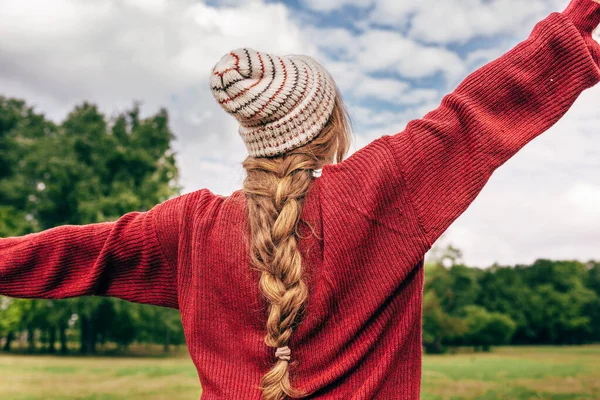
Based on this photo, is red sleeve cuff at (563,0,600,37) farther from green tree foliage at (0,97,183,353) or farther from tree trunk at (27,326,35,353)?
tree trunk at (27,326,35,353)

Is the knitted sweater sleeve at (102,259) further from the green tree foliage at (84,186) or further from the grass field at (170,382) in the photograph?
the green tree foliage at (84,186)

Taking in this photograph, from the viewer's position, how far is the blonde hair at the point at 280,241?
46.6 inches

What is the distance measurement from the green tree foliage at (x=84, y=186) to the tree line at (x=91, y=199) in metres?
0.04

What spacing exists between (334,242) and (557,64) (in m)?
0.68

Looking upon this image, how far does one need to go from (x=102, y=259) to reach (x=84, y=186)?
884 inches

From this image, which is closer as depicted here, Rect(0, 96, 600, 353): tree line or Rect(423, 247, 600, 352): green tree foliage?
Rect(0, 96, 600, 353): tree line

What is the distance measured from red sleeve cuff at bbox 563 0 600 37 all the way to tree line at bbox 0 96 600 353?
20.6 meters

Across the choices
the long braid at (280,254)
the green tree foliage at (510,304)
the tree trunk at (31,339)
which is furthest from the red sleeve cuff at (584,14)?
the green tree foliage at (510,304)

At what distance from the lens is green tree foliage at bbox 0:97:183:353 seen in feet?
71.4

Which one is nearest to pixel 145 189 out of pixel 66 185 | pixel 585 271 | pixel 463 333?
pixel 66 185

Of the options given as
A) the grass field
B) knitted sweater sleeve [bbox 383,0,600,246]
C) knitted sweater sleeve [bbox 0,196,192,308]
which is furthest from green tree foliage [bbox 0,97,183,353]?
knitted sweater sleeve [bbox 383,0,600,246]

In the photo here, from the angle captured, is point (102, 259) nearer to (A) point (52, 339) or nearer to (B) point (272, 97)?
(B) point (272, 97)

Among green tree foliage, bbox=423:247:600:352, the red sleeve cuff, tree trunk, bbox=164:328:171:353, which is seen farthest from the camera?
green tree foliage, bbox=423:247:600:352

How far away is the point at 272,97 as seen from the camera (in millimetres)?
1306
